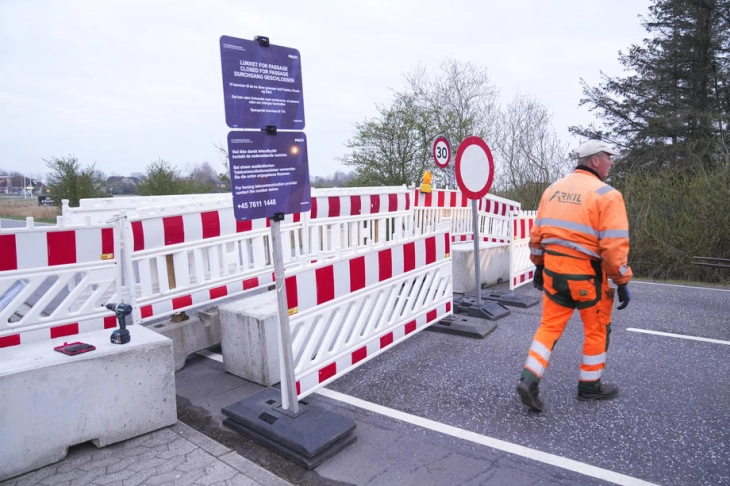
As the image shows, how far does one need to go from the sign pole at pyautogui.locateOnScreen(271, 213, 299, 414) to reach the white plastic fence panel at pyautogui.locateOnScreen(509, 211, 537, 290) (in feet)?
15.5

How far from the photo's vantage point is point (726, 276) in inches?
356

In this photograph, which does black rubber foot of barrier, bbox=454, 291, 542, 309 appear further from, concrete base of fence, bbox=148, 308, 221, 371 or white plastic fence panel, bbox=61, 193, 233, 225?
white plastic fence panel, bbox=61, 193, 233, 225

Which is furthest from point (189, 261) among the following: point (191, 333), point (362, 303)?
point (362, 303)

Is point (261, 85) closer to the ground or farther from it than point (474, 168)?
farther from it

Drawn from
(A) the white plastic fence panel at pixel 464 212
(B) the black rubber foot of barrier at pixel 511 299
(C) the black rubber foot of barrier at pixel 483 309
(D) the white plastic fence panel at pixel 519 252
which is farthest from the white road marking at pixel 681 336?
(A) the white plastic fence panel at pixel 464 212

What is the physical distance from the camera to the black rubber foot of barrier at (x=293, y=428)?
2877mm

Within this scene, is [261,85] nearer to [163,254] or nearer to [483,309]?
[163,254]

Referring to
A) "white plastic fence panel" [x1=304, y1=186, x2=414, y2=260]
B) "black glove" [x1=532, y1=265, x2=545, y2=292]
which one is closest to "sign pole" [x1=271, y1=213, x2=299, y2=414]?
"black glove" [x1=532, y1=265, x2=545, y2=292]

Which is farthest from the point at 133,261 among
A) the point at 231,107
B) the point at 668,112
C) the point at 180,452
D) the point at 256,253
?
the point at 668,112

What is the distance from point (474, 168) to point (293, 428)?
3976 millimetres

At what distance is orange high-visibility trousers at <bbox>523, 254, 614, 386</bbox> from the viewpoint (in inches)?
133

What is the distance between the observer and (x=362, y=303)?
413 centimetres

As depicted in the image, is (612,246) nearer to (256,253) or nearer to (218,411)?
(218,411)

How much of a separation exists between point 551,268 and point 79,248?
4.01m
